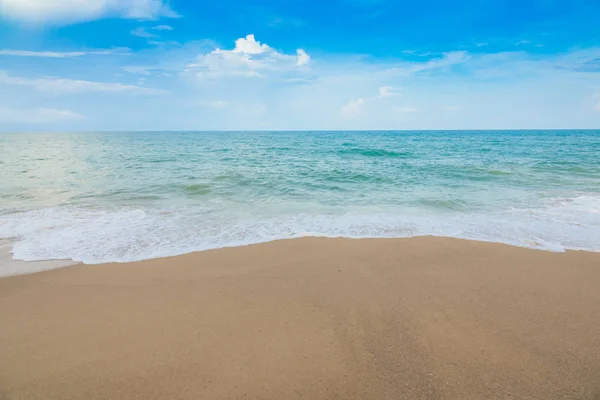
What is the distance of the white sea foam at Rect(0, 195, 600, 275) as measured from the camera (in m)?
5.78

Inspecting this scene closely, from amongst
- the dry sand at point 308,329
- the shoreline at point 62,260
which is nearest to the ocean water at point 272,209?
the shoreline at point 62,260

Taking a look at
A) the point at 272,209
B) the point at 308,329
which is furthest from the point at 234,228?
the point at 308,329

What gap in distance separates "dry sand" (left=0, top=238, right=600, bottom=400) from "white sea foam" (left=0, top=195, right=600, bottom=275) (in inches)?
33.9

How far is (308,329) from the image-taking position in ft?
10.9

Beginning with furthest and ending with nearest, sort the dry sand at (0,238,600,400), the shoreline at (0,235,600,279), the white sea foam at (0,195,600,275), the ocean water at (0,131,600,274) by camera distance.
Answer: the ocean water at (0,131,600,274), the white sea foam at (0,195,600,275), the shoreline at (0,235,600,279), the dry sand at (0,238,600,400)

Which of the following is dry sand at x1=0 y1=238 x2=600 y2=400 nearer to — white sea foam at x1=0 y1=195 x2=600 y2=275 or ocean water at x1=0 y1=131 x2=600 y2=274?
white sea foam at x1=0 y1=195 x2=600 y2=275

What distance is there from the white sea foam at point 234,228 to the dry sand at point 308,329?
86 centimetres

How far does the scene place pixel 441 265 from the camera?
4914 millimetres

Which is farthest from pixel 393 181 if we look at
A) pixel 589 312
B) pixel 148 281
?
pixel 148 281

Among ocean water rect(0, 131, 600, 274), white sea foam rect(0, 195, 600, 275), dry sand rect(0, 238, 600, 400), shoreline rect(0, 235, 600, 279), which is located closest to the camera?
dry sand rect(0, 238, 600, 400)

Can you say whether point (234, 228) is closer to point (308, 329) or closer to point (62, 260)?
point (62, 260)

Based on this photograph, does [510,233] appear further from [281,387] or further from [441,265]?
[281,387]

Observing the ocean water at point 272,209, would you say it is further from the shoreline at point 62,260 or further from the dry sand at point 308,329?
the dry sand at point 308,329

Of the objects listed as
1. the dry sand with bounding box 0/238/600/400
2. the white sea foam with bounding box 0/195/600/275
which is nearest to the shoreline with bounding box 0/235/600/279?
the white sea foam with bounding box 0/195/600/275
